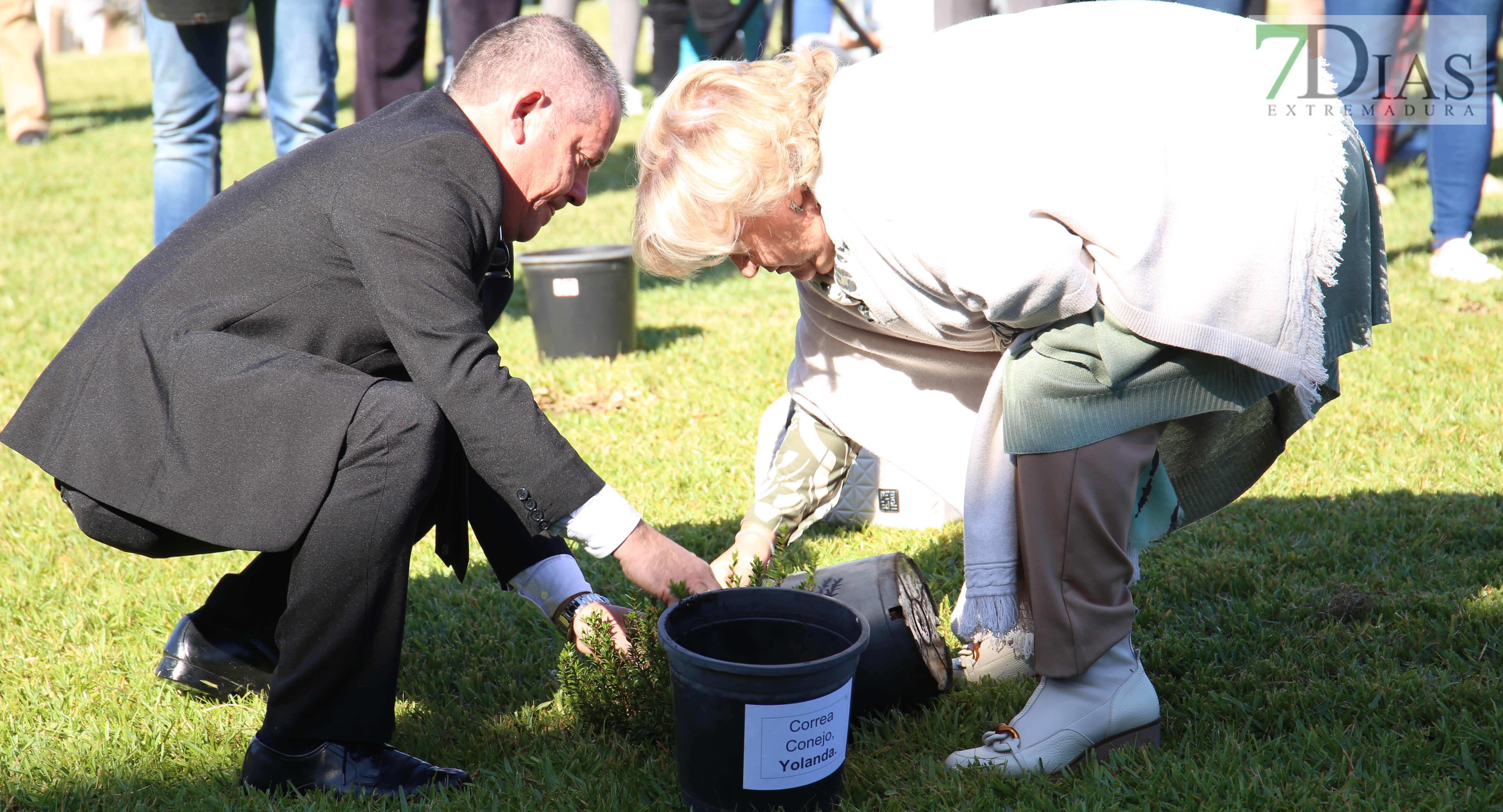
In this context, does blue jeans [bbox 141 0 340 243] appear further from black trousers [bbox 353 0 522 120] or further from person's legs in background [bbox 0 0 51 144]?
person's legs in background [bbox 0 0 51 144]

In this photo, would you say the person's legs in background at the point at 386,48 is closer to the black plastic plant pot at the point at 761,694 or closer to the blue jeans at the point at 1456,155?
the black plastic plant pot at the point at 761,694

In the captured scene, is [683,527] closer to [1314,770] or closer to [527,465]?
[527,465]

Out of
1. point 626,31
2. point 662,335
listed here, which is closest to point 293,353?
point 662,335

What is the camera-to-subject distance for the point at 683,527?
319 cm

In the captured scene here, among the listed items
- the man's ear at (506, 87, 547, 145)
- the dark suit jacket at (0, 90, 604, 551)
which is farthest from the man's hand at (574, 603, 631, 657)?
the man's ear at (506, 87, 547, 145)

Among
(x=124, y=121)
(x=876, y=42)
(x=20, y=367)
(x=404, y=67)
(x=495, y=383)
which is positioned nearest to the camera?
(x=495, y=383)

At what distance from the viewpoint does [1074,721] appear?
2027 mm

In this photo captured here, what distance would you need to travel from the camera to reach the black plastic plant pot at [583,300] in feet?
14.8

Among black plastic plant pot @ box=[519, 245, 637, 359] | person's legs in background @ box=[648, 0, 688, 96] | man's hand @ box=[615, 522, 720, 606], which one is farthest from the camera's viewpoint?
person's legs in background @ box=[648, 0, 688, 96]

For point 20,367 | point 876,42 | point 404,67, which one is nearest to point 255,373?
point 20,367

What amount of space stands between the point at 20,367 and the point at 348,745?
3565 mm

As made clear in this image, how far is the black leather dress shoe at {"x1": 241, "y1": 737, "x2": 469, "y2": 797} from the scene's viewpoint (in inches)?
Result: 77.4

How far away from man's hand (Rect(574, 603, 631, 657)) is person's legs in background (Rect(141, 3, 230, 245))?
327 centimetres

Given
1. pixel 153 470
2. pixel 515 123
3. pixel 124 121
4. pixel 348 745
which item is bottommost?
pixel 124 121
